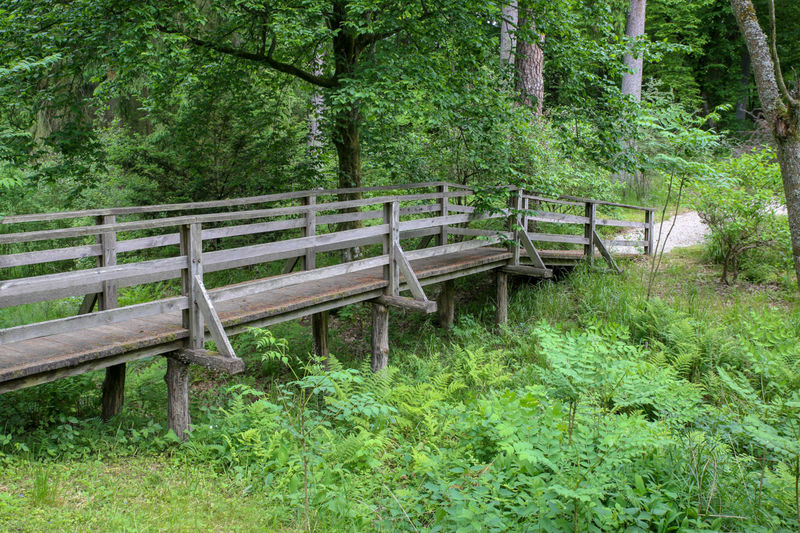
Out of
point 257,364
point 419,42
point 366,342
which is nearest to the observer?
A: point 419,42

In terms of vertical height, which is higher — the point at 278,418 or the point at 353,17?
the point at 353,17

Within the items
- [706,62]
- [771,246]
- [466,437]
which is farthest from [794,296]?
[706,62]

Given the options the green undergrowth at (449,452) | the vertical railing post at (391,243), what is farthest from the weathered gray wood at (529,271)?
the vertical railing post at (391,243)

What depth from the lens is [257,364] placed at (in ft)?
33.4

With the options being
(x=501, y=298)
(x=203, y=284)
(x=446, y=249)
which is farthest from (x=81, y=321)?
(x=501, y=298)

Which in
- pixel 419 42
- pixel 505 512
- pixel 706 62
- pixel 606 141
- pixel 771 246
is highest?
pixel 706 62

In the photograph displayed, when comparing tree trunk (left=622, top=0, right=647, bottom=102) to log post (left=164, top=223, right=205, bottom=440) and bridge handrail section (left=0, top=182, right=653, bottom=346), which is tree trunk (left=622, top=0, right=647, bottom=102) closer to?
bridge handrail section (left=0, top=182, right=653, bottom=346)

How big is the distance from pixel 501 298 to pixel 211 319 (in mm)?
6419

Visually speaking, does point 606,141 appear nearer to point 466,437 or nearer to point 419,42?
point 419,42

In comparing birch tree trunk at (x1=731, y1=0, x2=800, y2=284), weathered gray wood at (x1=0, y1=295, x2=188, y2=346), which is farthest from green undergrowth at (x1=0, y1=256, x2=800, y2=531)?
birch tree trunk at (x1=731, y1=0, x2=800, y2=284)

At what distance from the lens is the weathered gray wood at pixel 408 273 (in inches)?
336

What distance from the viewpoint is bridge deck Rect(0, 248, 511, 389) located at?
17.4ft

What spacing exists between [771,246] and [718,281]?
1152mm

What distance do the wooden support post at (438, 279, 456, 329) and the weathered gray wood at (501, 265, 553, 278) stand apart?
1.05 metres
